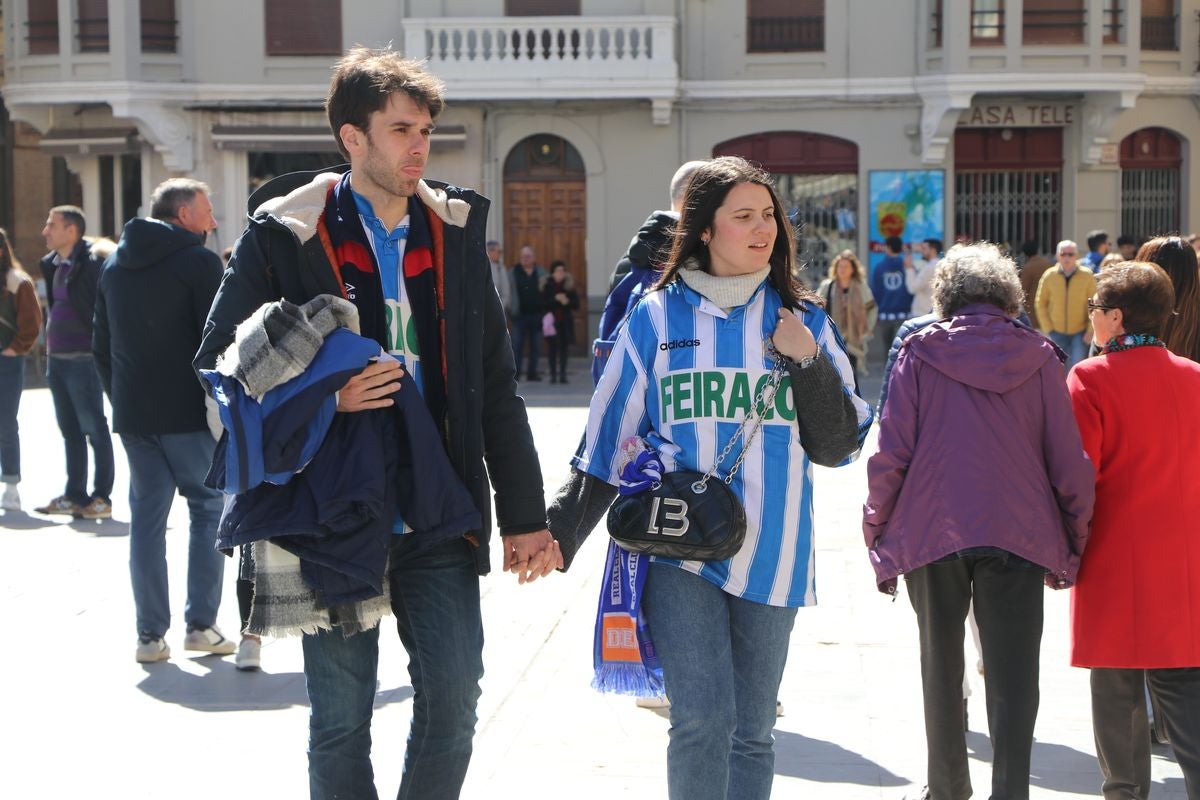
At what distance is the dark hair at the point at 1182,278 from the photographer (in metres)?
5.47

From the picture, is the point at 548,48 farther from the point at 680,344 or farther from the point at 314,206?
the point at 314,206

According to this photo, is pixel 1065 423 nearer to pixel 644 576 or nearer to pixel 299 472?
pixel 644 576

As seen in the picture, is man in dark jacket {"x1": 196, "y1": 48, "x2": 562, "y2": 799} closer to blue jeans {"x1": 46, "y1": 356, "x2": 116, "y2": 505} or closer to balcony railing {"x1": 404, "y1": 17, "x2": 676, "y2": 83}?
blue jeans {"x1": 46, "y1": 356, "x2": 116, "y2": 505}

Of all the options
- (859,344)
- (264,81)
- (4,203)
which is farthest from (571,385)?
(4,203)

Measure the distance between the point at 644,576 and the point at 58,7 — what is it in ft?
80.5

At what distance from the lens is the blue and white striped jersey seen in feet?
13.1

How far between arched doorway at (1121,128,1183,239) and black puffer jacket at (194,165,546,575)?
23899mm

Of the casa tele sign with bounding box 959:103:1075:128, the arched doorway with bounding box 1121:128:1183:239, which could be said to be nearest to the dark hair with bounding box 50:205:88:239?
the casa tele sign with bounding box 959:103:1075:128

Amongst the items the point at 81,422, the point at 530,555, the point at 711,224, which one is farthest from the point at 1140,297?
the point at 81,422

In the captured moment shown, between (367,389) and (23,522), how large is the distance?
306 inches

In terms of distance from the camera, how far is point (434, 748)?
12.4ft

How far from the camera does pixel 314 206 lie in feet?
12.4

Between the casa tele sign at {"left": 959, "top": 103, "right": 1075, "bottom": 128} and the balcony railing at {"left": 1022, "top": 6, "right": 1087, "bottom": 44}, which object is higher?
the balcony railing at {"left": 1022, "top": 6, "right": 1087, "bottom": 44}

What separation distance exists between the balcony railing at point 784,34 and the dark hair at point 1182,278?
21140mm
